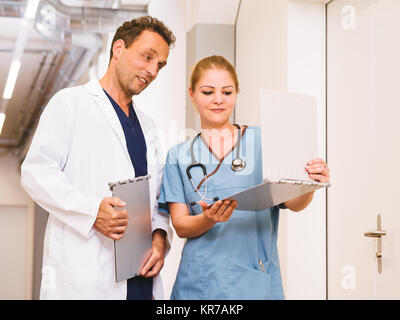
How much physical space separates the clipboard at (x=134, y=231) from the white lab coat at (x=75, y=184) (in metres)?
0.05

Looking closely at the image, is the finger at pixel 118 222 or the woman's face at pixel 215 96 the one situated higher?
the woman's face at pixel 215 96

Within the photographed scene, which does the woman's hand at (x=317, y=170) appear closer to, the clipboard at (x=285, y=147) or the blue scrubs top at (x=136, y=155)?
the clipboard at (x=285, y=147)

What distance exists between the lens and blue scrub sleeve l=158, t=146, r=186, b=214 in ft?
4.20

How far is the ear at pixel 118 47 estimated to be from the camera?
1.41 metres

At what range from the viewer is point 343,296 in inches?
71.0

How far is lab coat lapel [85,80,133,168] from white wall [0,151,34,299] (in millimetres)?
6553

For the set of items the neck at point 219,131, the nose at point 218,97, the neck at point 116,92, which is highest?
the neck at point 116,92

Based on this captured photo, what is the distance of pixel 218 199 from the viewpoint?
4.04 ft

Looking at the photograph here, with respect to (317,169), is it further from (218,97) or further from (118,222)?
(118,222)

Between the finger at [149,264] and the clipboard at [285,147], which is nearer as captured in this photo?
the clipboard at [285,147]

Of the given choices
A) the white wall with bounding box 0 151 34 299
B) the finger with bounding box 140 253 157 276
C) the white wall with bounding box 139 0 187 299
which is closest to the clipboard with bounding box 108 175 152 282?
the finger with bounding box 140 253 157 276

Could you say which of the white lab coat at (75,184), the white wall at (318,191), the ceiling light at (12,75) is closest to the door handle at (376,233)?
the white wall at (318,191)
